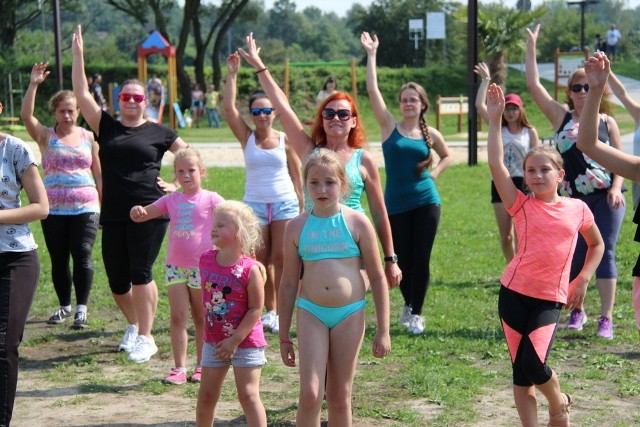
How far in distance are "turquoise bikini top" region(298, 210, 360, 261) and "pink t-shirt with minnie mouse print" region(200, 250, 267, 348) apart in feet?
1.25

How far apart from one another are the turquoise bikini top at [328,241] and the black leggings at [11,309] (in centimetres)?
146

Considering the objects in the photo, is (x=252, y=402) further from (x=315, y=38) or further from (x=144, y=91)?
(x=315, y=38)

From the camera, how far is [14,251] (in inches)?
198

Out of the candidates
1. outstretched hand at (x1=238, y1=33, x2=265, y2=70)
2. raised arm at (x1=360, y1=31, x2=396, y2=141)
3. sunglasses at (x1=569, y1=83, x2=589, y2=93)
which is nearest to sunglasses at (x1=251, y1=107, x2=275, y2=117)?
raised arm at (x1=360, y1=31, x2=396, y2=141)

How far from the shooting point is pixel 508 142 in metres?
9.26

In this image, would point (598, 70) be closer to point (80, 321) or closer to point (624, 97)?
point (624, 97)

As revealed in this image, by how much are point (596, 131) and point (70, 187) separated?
506 cm

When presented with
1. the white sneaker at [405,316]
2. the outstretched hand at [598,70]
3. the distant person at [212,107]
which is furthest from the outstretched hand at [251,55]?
the distant person at [212,107]

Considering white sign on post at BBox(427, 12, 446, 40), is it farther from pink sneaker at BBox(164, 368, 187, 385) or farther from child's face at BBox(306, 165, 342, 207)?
child's face at BBox(306, 165, 342, 207)

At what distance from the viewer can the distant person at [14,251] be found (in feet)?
16.4

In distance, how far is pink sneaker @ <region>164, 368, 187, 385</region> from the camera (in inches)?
260

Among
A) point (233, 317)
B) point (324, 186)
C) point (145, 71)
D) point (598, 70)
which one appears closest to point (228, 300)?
point (233, 317)

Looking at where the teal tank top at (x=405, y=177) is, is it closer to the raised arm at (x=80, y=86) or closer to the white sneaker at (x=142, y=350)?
the white sneaker at (x=142, y=350)

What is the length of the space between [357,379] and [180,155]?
6.28ft
